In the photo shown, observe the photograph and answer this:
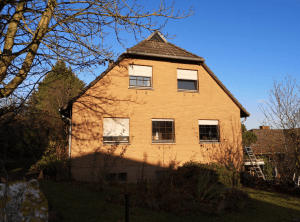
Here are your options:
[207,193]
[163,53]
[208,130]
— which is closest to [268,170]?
[208,130]

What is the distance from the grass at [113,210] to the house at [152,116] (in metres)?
2.92

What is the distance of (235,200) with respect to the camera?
8383 millimetres

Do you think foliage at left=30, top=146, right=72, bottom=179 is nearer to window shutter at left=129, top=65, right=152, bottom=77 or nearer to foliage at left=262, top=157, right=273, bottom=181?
window shutter at left=129, top=65, right=152, bottom=77

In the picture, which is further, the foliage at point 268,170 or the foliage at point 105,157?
the foliage at point 268,170

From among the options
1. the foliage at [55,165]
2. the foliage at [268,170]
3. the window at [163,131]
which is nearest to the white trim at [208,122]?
the window at [163,131]

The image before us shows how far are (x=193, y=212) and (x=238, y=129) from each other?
342 inches

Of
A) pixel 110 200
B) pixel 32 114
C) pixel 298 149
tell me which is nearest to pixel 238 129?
pixel 298 149

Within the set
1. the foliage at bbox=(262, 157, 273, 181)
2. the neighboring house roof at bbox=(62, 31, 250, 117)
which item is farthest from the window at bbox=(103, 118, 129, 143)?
the foliage at bbox=(262, 157, 273, 181)

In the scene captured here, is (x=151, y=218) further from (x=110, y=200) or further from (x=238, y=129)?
(x=238, y=129)

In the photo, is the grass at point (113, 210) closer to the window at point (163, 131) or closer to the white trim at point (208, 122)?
the window at point (163, 131)

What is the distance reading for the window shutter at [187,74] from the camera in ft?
45.5

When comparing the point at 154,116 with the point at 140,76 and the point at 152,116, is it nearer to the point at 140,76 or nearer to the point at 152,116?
the point at 152,116

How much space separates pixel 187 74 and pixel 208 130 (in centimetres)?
354

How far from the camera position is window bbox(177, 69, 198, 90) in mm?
13859
